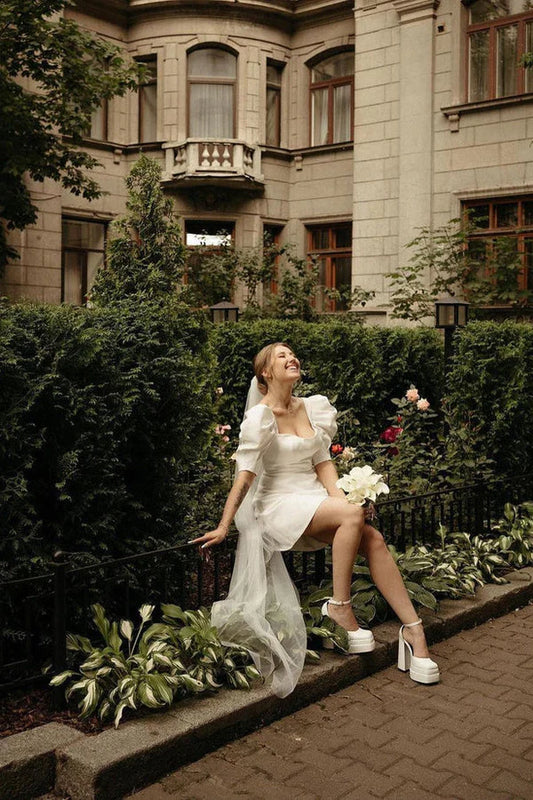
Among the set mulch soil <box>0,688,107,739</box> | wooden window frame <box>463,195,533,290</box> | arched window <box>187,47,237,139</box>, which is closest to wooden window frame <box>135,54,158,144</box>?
arched window <box>187,47,237,139</box>

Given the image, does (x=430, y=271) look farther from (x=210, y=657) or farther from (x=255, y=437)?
(x=210, y=657)

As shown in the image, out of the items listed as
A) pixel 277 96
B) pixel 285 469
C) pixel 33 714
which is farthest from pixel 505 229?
pixel 33 714

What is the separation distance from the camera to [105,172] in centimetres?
1939

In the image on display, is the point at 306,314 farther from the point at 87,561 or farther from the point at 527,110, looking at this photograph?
the point at 87,561

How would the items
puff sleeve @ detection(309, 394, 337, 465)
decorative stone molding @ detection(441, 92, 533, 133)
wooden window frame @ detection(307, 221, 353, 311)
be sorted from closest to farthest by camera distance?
puff sleeve @ detection(309, 394, 337, 465) < decorative stone molding @ detection(441, 92, 533, 133) < wooden window frame @ detection(307, 221, 353, 311)

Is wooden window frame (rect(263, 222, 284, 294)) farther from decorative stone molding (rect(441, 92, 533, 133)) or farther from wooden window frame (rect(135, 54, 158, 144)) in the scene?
decorative stone molding (rect(441, 92, 533, 133))

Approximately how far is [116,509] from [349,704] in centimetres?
152

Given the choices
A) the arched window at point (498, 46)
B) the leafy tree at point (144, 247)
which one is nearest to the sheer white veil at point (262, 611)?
the leafy tree at point (144, 247)

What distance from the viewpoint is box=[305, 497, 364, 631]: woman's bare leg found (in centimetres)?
462

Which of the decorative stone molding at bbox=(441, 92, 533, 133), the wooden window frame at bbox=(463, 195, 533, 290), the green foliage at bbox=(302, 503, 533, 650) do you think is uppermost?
the decorative stone molding at bbox=(441, 92, 533, 133)

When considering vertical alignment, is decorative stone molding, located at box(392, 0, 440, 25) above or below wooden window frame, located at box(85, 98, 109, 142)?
above

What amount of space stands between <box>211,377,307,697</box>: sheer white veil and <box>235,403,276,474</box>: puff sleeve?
0.36 ft

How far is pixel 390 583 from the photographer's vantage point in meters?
4.79

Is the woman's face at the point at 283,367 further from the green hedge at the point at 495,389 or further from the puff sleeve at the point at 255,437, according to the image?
the green hedge at the point at 495,389
